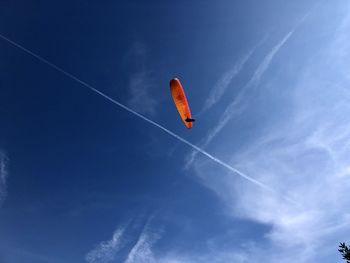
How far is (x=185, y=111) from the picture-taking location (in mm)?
39844

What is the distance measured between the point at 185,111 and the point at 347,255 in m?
30.8

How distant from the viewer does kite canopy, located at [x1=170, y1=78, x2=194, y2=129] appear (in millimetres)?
38688

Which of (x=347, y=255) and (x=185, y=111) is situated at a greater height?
(x=185, y=111)

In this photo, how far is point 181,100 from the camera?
39406 mm

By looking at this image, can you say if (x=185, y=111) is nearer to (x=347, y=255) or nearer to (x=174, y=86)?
(x=174, y=86)

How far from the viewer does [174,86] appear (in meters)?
38.7

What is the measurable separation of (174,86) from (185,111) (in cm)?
396

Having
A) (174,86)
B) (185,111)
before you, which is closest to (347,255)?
(185,111)

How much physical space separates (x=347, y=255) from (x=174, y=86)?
113ft

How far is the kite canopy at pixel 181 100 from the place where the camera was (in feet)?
127

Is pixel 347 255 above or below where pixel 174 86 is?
below
